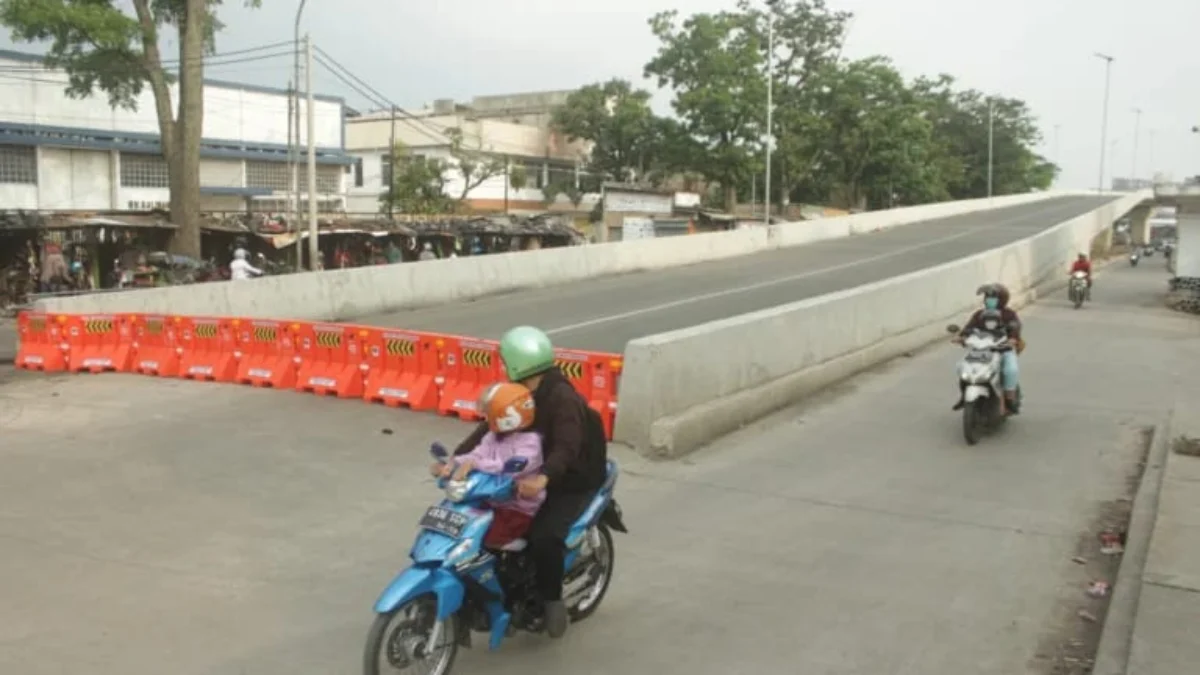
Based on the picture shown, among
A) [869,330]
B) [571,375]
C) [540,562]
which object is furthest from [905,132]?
[540,562]

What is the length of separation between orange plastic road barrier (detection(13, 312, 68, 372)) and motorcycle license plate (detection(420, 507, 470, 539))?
41.4ft

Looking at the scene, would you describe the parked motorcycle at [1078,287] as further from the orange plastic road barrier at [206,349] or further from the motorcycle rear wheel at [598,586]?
the motorcycle rear wheel at [598,586]

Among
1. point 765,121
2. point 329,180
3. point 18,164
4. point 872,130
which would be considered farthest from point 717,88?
point 18,164

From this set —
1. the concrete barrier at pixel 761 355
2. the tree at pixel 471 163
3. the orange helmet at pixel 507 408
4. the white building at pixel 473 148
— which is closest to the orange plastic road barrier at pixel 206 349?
the concrete barrier at pixel 761 355

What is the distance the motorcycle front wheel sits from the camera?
450 cm

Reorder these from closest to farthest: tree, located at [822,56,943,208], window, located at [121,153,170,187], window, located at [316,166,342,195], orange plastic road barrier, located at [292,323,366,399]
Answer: orange plastic road barrier, located at [292,323,366,399]
window, located at [121,153,170,187]
window, located at [316,166,342,195]
tree, located at [822,56,943,208]

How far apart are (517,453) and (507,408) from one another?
0.76ft

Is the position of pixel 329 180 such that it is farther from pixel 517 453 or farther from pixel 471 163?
pixel 517 453

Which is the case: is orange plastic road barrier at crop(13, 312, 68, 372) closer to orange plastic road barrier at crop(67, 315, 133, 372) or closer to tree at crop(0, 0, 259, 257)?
orange plastic road barrier at crop(67, 315, 133, 372)

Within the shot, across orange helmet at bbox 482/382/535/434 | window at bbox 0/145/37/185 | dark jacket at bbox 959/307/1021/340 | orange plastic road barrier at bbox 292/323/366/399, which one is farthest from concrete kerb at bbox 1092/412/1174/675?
window at bbox 0/145/37/185

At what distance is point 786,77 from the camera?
83.4m

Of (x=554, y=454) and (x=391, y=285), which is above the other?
(x=554, y=454)

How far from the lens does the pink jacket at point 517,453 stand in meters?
5.00

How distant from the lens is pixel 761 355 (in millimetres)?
11430
